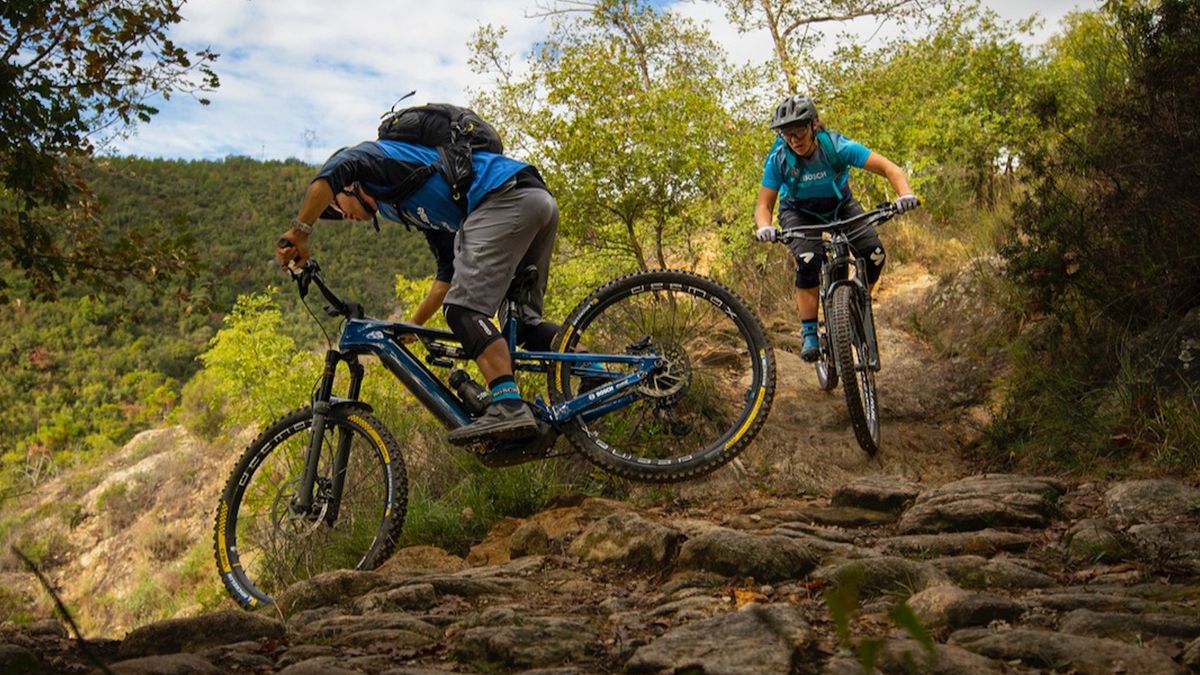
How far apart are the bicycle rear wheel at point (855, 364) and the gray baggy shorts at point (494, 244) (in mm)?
2378

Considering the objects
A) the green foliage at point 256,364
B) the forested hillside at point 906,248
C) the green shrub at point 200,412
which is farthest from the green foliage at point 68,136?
the green shrub at point 200,412

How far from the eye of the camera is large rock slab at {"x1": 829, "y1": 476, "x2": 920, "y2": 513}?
196 inches

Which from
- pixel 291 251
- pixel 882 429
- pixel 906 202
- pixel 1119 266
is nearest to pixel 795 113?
pixel 906 202

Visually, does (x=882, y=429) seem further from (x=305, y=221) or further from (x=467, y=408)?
(x=305, y=221)

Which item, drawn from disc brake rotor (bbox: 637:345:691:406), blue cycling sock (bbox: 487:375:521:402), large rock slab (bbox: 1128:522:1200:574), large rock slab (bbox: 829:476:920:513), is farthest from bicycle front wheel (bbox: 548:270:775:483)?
large rock slab (bbox: 1128:522:1200:574)

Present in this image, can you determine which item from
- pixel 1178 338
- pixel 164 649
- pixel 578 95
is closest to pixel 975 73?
pixel 578 95

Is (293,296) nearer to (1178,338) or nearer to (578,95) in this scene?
(578,95)

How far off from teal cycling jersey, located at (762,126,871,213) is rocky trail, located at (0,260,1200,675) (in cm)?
193

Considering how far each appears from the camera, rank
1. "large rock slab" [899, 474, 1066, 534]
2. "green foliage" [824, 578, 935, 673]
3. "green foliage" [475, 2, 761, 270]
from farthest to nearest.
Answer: "green foliage" [475, 2, 761, 270] < "large rock slab" [899, 474, 1066, 534] < "green foliage" [824, 578, 935, 673]

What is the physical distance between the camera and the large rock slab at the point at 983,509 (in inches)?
169

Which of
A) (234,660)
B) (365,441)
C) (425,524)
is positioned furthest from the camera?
(425,524)

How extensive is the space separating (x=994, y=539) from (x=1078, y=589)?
0.84 meters

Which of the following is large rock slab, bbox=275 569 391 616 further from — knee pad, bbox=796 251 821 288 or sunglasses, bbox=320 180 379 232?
knee pad, bbox=796 251 821 288

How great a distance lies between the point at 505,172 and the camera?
4.64m
